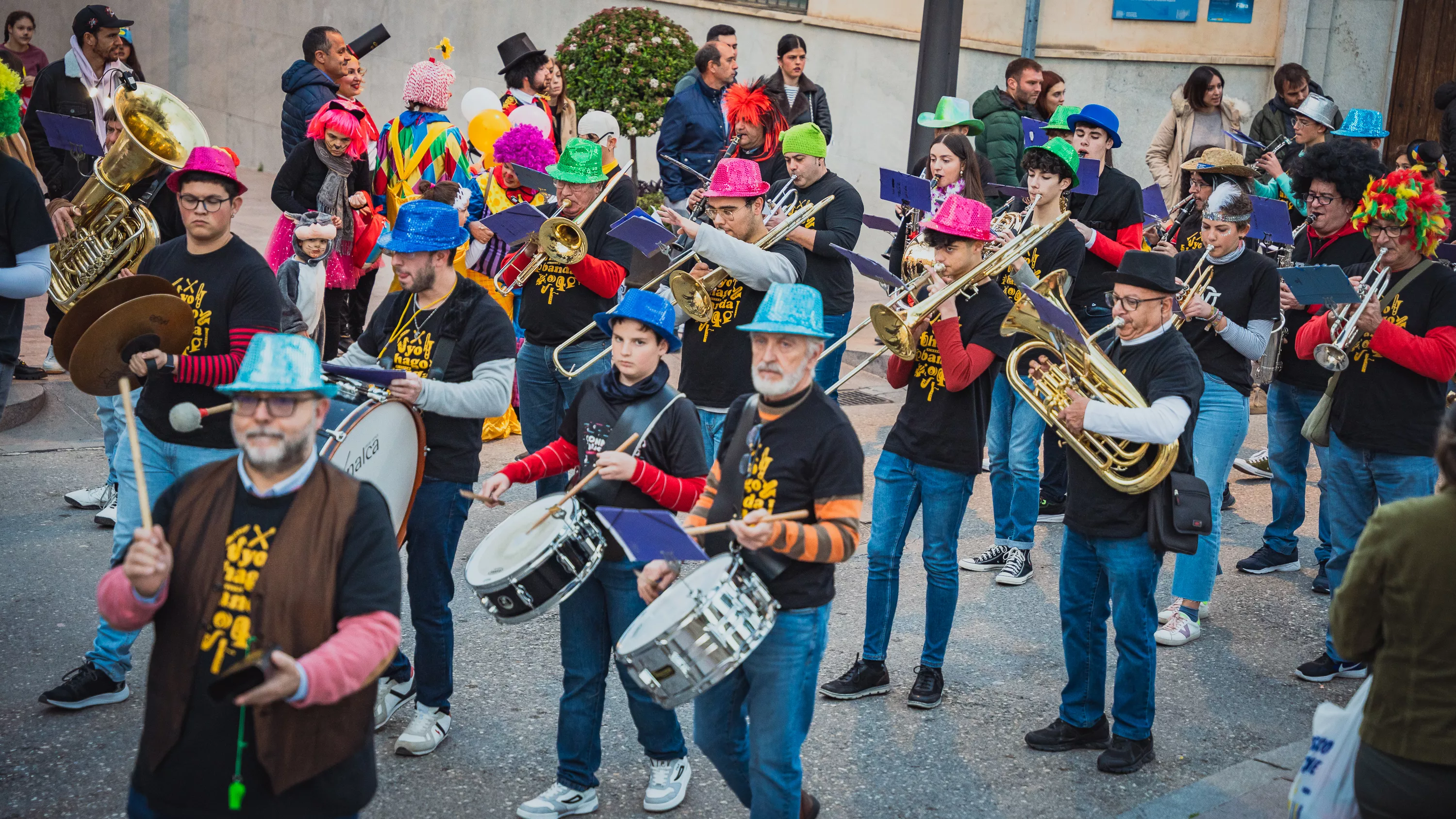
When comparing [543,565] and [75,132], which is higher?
[75,132]

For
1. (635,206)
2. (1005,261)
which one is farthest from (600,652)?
(635,206)

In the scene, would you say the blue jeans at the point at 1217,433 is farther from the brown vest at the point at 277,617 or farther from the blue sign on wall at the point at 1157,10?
the blue sign on wall at the point at 1157,10

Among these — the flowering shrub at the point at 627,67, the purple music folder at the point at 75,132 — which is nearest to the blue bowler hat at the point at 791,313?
the purple music folder at the point at 75,132

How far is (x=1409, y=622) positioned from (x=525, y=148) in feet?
20.3

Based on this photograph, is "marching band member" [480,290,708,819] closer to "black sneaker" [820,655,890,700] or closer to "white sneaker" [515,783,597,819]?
"white sneaker" [515,783,597,819]

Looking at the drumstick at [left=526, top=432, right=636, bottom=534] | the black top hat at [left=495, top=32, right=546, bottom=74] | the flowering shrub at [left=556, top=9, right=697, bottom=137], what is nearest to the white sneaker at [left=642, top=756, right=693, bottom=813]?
the drumstick at [left=526, top=432, right=636, bottom=534]

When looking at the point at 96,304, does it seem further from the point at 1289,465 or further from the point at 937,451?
the point at 1289,465

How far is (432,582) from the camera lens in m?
5.09

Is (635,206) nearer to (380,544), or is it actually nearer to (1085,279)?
(1085,279)

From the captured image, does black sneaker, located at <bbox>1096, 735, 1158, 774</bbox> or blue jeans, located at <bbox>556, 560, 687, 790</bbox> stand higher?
blue jeans, located at <bbox>556, 560, 687, 790</bbox>

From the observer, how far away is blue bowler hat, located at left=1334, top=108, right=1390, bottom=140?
8.93 m

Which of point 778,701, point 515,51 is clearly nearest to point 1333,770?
point 778,701

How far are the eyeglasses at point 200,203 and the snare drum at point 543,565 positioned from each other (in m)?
1.78

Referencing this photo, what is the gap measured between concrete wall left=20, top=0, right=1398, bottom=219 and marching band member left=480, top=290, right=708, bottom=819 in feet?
34.2
